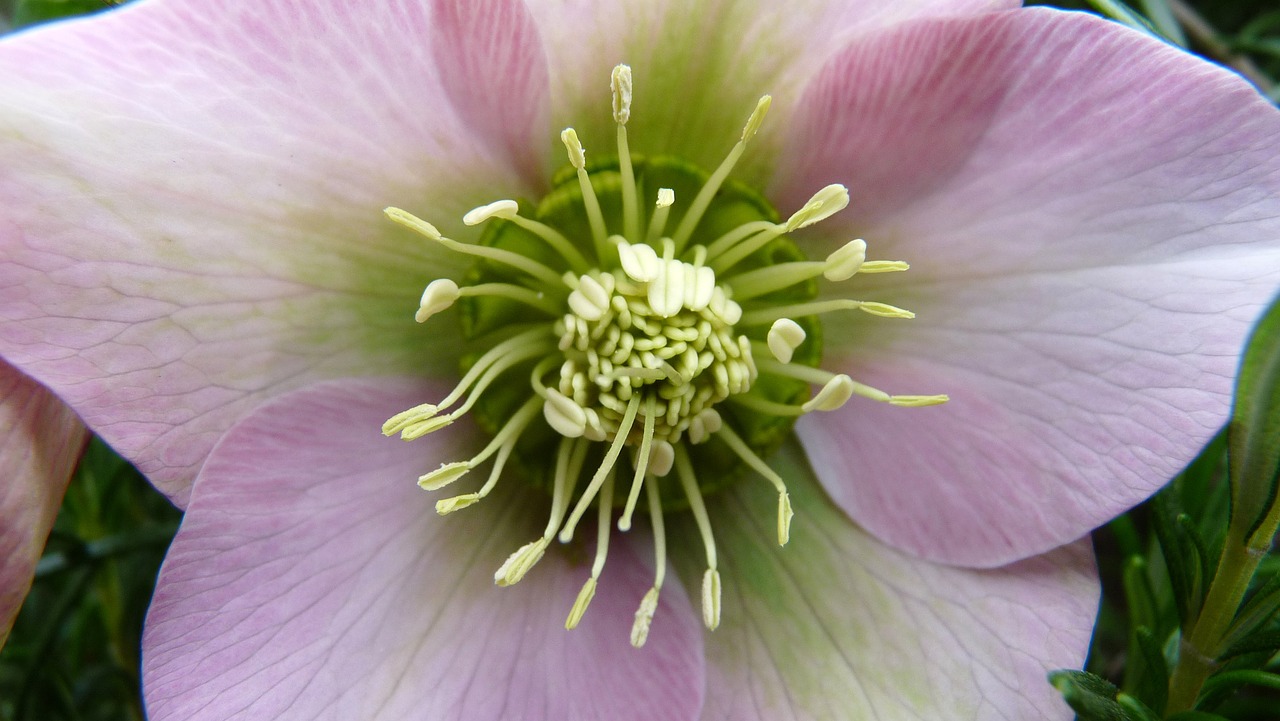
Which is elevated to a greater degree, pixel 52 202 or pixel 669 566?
pixel 52 202

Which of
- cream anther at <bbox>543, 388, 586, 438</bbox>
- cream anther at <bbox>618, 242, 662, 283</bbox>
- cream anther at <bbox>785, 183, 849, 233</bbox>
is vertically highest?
cream anther at <bbox>785, 183, 849, 233</bbox>

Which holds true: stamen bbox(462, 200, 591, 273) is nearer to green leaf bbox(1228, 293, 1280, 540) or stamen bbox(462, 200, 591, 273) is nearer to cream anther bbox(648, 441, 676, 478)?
cream anther bbox(648, 441, 676, 478)

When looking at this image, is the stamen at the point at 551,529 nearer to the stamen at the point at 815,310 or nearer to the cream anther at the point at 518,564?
the cream anther at the point at 518,564

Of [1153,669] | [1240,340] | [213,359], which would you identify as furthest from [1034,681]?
[213,359]

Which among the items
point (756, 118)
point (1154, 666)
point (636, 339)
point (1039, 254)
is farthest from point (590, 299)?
point (1154, 666)

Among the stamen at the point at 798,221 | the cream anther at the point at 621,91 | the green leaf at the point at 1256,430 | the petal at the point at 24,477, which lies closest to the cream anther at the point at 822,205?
the stamen at the point at 798,221

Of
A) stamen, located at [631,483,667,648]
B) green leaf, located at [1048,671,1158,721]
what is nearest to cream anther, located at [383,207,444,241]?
stamen, located at [631,483,667,648]

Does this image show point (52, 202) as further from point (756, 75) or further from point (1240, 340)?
point (1240, 340)

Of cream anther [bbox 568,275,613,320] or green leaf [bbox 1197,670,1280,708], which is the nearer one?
green leaf [bbox 1197,670,1280,708]
